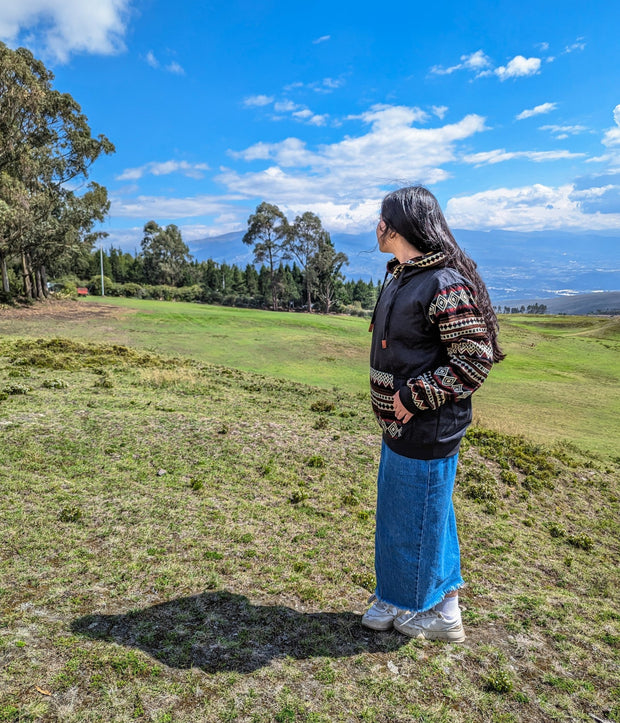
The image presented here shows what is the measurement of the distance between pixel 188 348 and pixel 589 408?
1495 cm

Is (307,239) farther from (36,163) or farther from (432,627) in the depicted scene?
(432,627)

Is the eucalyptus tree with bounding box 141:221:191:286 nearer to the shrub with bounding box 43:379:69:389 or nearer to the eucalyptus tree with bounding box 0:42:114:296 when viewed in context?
the eucalyptus tree with bounding box 0:42:114:296

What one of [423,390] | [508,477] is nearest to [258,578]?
[423,390]

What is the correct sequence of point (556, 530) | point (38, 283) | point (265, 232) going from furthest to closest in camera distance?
point (265, 232) < point (38, 283) < point (556, 530)

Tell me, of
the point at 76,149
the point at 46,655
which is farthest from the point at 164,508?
the point at 76,149

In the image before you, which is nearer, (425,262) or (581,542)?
(425,262)

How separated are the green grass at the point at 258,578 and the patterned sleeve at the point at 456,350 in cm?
177

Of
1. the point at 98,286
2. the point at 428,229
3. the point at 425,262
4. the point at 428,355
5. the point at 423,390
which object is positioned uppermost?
the point at 98,286

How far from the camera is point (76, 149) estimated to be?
3491 cm

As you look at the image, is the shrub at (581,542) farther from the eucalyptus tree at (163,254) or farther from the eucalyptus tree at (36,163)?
the eucalyptus tree at (163,254)

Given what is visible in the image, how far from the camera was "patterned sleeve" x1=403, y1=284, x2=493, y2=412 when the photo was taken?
7.97ft

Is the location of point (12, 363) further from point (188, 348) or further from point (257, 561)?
point (257, 561)

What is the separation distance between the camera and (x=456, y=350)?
246 centimetres

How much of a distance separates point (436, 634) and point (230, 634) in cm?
140
